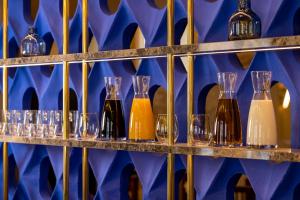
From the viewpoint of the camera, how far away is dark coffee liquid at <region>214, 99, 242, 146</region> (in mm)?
2279

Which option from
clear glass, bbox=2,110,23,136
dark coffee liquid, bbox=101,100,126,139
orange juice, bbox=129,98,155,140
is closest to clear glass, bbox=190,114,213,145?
orange juice, bbox=129,98,155,140

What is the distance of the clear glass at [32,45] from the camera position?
305cm

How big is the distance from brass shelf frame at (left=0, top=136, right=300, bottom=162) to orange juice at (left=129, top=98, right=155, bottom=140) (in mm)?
48

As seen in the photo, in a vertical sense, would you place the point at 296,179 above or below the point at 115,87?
below

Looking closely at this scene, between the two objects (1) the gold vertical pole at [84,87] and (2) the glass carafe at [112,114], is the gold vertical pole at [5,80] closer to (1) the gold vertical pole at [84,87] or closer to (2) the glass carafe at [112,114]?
(1) the gold vertical pole at [84,87]

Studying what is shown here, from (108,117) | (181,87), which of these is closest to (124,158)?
(108,117)

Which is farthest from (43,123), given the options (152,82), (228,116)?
(228,116)

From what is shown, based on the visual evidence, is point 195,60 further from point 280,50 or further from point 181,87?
point 280,50

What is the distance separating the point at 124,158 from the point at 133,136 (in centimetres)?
32

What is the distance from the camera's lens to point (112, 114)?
2.64 m

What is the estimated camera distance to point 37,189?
3.18 metres

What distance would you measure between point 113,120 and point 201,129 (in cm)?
44

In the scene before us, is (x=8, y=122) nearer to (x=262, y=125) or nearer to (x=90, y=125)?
(x=90, y=125)

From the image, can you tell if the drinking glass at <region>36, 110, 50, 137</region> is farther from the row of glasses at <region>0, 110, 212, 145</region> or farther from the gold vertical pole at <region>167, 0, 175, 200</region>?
the gold vertical pole at <region>167, 0, 175, 200</region>
